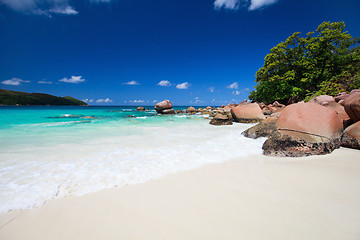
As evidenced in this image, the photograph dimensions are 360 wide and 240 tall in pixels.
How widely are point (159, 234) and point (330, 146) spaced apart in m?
4.75

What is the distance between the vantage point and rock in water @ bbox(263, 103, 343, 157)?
3.66m

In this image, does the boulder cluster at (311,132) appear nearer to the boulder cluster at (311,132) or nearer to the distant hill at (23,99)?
the boulder cluster at (311,132)

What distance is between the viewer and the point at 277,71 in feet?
62.9

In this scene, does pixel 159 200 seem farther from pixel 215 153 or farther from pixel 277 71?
pixel 277 71

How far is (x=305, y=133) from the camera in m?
3.84

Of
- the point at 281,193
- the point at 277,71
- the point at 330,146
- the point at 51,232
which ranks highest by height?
the point at 277,71

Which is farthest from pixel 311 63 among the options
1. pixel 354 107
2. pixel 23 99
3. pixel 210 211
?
pixel 23 99

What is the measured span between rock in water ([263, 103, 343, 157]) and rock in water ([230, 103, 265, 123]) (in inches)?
244

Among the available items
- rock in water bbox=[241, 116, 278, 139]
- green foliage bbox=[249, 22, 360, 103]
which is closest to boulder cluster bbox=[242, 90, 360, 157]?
rock in water bbox=[241, 116, 278, 139]

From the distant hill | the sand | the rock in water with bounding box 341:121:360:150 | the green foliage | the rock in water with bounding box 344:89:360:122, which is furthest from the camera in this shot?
the distant hill

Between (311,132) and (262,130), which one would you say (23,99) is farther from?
(311,132)

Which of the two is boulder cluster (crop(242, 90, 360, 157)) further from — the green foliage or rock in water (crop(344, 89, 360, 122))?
→ the green foliage

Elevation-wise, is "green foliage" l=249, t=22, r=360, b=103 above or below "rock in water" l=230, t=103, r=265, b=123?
above

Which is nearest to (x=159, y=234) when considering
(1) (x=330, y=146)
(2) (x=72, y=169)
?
(2) (x=72, y=169)
